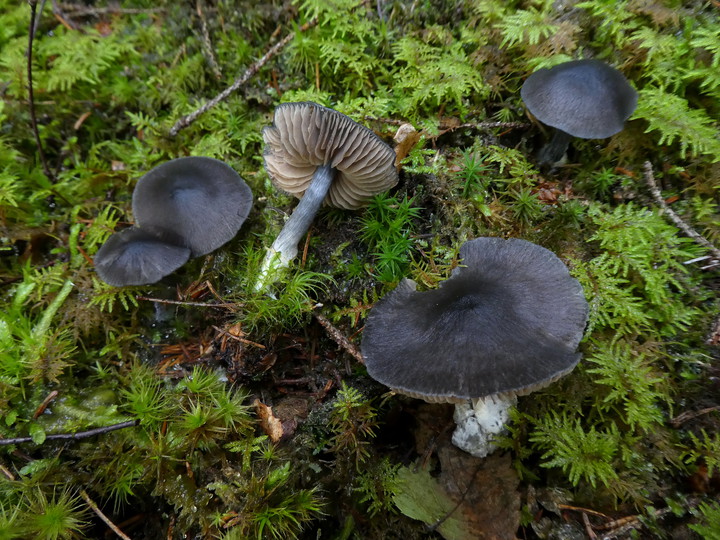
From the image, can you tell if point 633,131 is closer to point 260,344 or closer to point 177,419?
point 260,344

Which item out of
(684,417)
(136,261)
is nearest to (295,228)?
(136,261)

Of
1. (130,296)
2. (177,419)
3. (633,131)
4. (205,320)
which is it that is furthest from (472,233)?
(130,296)

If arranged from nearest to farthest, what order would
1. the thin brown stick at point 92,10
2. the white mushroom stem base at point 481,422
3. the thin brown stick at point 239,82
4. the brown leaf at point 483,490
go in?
the brown leaf at point 483,490
the white mushroom stem base at point 481,422
the thin brown stick at point 239,82
the thin brown stick at point 92,10

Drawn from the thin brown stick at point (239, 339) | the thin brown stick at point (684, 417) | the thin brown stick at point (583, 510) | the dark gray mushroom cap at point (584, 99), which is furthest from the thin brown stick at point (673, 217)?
the thin brown stick at point (239, 339)

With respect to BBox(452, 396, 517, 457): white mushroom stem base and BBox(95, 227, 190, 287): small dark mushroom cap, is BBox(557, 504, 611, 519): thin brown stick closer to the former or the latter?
BBox(452, 396, 517, 457): white mushroom stem base

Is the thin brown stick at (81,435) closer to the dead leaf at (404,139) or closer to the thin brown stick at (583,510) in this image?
the dead leaf at (404,139)

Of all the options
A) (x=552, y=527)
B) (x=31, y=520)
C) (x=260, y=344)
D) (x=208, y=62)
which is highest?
(x=208, y=62)
